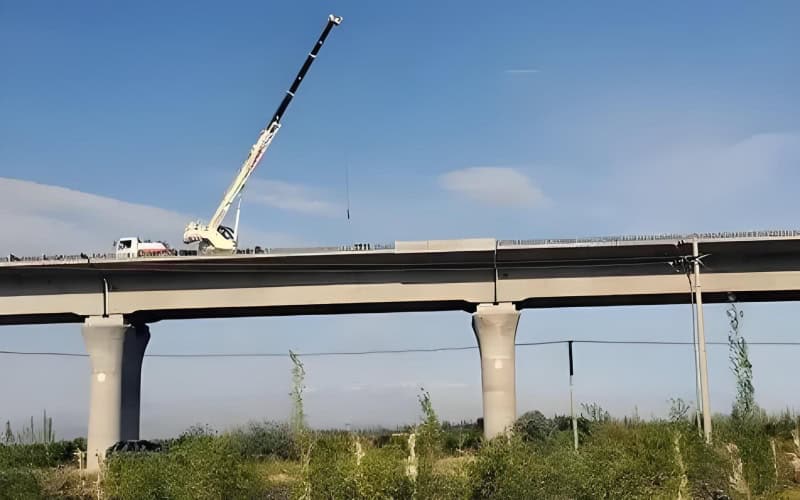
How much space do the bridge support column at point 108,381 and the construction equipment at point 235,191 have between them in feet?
39.8

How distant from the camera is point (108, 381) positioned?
54.4 m

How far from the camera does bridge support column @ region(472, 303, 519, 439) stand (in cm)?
5212

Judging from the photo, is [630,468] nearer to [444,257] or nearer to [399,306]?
[444,257]

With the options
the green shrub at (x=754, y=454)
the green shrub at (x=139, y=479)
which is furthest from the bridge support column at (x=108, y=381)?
the green shrub at (x=754, y=454)

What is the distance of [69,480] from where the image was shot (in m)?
41.7

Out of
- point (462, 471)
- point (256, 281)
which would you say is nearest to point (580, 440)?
point (462, 471)

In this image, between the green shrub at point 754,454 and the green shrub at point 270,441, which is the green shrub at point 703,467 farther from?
the green shrub at point 270,441

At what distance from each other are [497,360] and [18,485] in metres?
28.1

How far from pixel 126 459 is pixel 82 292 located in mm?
23492


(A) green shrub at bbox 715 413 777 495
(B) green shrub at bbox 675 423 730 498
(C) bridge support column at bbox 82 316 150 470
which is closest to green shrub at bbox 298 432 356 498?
(B) green shrub at bbox 675 423 730 498

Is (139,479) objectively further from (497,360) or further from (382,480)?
(497,360)

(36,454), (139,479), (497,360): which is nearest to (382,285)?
(497,360)

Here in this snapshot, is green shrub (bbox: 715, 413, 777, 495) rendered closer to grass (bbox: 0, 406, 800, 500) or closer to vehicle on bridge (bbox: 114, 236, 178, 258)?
grass (bbox: 0, 406, 800, 500)

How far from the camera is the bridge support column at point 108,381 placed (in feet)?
176
